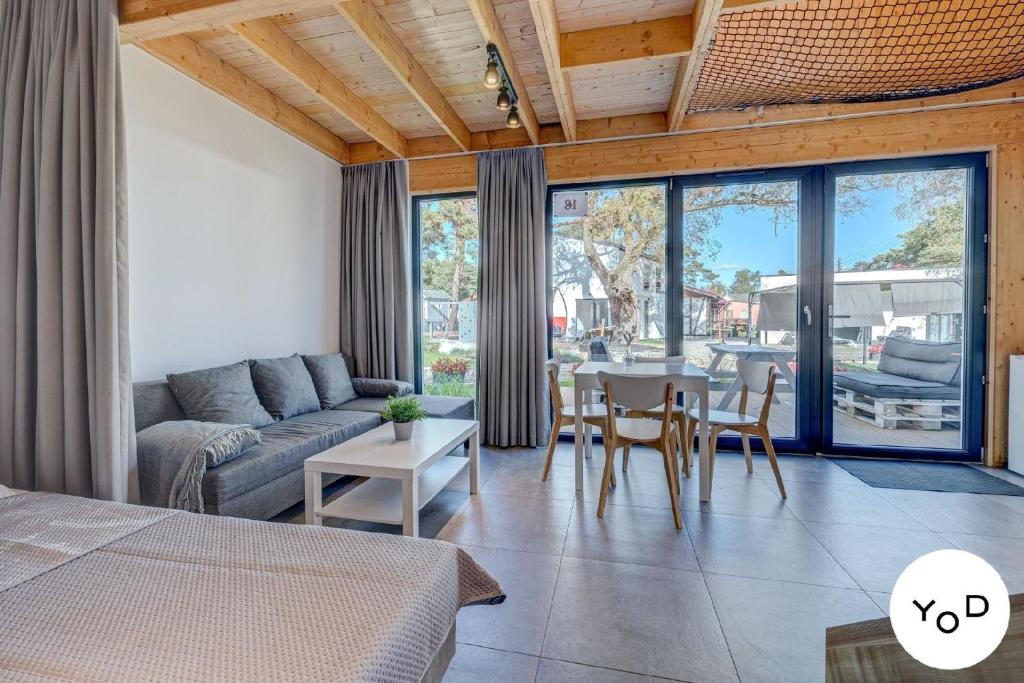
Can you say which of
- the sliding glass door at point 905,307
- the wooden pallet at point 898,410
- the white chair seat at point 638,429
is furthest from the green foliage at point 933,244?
the white chair seat at point 638,429

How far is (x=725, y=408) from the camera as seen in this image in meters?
3.79

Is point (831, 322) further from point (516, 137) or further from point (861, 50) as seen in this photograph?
point (516, 137)

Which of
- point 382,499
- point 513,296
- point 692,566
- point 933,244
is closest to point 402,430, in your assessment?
point 382,499

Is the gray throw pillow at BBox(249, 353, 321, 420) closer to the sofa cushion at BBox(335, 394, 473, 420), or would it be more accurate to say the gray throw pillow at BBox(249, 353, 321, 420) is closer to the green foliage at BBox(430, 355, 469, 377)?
the sofa cushion at BBox(335, 394, 473, 420)

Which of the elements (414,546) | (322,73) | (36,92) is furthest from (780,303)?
(36,92)

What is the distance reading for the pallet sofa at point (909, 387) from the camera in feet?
11.1

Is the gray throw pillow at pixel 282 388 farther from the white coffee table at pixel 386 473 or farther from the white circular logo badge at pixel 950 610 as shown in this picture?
the white circular logo badge at pixel 950 610

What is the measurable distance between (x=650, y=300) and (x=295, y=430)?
9.33 feet

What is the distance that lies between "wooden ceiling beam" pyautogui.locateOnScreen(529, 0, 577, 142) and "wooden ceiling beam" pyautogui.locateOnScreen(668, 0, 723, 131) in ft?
2.38

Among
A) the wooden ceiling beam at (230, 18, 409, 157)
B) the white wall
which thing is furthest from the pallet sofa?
the white wall

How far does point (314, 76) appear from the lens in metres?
2.91

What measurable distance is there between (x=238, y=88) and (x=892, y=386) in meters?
5.12

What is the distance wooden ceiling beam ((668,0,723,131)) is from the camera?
2.21 metres

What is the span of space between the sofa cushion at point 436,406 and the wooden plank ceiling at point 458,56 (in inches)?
83.4
